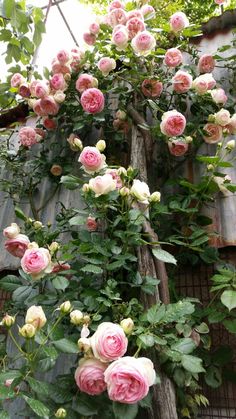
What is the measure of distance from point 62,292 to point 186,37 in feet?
5.40

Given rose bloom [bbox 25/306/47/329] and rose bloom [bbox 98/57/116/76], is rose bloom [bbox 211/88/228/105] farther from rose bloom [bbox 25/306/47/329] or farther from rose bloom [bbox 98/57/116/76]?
rose bloom [bbox 25/306/47/329]

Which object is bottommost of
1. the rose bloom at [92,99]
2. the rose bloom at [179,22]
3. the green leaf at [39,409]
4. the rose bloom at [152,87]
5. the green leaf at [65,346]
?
the green leaf at [39,409]

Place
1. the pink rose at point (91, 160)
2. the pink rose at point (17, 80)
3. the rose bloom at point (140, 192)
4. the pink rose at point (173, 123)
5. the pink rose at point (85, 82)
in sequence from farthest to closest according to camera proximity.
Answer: the pink rose at point (17, 80) → the pink rose at point (85, 82) → the pink rose at point (173, 123) → the pink rose at point (91, 160) → the rose bloom at point (140, 192)

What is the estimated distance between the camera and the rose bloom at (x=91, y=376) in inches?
40.8

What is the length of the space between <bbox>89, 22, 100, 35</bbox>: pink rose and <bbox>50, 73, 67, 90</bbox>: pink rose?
0.36 meters

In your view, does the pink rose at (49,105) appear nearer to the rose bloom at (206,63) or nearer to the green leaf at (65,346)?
the rose bloom at (206,63)

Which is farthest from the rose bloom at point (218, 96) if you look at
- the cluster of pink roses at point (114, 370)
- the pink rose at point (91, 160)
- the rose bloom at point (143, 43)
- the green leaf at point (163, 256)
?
the cluster of pink roses at point (114, 370)

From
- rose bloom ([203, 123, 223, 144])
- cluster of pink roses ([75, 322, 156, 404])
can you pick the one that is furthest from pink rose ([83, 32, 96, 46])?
cluster of pink roses ([75, 322, 156, 404])

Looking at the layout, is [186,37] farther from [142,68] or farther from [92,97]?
[92,97]

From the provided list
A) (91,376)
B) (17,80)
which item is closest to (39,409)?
(91,376)

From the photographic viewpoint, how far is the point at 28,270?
123 centimetres

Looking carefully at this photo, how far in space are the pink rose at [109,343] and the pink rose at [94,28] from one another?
5.88ft

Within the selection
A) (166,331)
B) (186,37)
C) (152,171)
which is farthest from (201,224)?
(186,37)

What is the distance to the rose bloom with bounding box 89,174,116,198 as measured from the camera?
1335 millimetres
